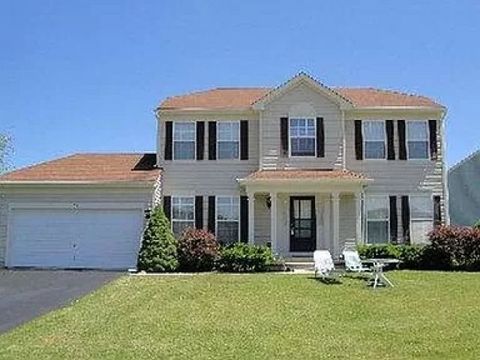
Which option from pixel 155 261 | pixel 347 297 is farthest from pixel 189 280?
pixel 347 297

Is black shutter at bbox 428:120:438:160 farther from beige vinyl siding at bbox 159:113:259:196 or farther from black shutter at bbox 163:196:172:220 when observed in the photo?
black shutter at bbox 163:196:172:220

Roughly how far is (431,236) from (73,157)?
617 inches

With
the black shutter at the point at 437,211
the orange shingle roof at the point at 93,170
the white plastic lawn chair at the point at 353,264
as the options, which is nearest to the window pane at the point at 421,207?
the black shutter at the point at 437,211

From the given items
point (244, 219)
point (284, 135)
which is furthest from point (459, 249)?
point (244, 219)

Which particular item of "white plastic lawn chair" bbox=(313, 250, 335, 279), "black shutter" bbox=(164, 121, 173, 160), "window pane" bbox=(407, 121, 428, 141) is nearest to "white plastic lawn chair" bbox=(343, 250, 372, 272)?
"white plastic lawn chair" bbox=(313, 250, 335, 279)

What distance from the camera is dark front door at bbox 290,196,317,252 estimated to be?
2434cm

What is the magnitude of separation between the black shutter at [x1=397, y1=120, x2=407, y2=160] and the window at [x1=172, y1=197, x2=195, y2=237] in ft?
28.2

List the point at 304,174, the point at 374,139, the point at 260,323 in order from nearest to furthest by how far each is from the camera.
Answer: the point at 260,323 < the point at 304,174 < the point at 374,139

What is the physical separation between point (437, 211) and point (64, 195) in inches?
579

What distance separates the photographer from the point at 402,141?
24.8 metres

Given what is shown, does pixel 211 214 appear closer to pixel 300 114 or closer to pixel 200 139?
pixel 200 139

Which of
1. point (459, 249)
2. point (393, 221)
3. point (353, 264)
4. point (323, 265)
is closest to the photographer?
point (323, 265)

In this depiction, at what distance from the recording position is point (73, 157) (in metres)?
27.6

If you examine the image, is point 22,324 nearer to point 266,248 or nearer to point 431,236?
point 266,248
